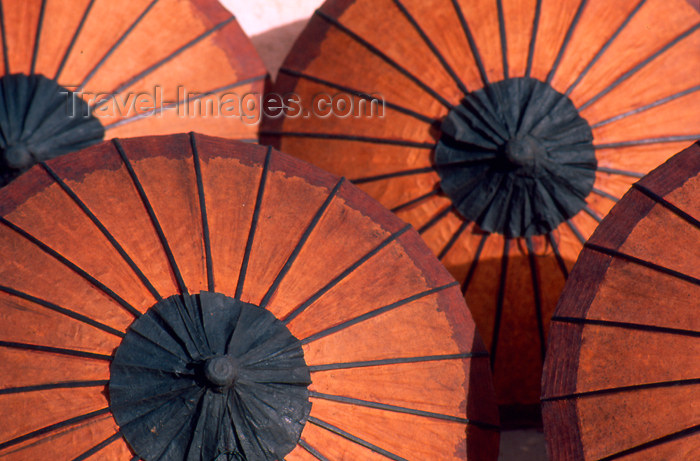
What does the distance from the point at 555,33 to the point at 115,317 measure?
343cm

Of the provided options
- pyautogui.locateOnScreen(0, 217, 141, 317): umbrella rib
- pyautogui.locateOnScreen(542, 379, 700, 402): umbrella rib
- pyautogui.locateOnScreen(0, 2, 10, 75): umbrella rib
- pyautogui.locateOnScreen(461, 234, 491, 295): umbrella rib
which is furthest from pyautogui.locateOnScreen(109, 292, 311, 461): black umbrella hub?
pyautogui.locateOnScreen(0, 2, 10, 75): umbrella rib

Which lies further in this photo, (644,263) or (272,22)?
(272,22)

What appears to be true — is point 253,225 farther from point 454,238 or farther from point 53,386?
point 454,238

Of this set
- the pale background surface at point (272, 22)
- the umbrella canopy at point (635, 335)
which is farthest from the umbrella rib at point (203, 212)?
the pale background surface at point (272, 22)

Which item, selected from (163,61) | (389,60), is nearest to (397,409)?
(389,60)

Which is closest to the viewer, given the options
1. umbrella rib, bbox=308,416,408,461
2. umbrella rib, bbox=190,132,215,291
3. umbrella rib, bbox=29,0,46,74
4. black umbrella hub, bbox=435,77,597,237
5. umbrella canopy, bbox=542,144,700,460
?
umbrella canopy, bbox=542,144,700,460

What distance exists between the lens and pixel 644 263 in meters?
4.42

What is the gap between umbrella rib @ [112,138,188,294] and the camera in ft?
14.2

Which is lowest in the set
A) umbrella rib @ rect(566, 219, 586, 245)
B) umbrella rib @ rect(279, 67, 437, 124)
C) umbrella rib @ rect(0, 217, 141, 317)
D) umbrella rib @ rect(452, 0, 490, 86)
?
umbrella rib @ rect(0, 217, 141, 317)

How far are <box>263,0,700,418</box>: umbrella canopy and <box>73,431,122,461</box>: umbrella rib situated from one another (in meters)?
2.52

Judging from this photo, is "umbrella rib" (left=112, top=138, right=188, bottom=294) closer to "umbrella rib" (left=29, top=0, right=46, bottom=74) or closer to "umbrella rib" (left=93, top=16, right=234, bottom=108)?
"umbrella rib" (left=93, top=16, right=234, bottom=108)

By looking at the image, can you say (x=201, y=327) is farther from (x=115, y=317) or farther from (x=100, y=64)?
(x=100, y=64)

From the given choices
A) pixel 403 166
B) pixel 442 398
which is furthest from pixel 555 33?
pixel 442 398

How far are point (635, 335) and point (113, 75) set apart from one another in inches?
154
